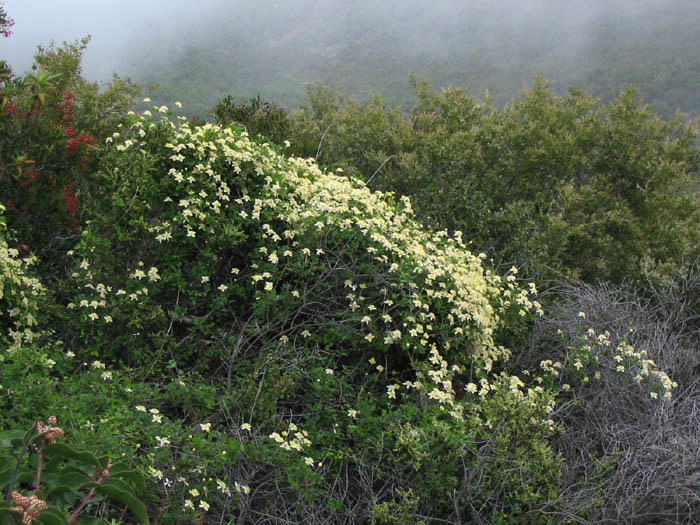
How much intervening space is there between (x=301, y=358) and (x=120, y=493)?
7.06ft

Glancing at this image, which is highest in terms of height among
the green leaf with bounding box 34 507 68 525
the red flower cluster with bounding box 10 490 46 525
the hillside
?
the red flower cluster with bounding box 10 490 46 525

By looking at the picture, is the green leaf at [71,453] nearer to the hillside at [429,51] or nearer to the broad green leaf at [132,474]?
the broad green leaf at [132,474]

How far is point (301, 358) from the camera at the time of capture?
3904 millimetres

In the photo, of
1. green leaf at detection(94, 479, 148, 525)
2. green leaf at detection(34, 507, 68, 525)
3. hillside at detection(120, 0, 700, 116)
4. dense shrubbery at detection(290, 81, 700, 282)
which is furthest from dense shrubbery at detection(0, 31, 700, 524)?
hillside at detection(120, 0, 700, 116)

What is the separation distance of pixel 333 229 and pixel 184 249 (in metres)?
1.01

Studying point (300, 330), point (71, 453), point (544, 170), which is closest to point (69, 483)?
point (71, 453)

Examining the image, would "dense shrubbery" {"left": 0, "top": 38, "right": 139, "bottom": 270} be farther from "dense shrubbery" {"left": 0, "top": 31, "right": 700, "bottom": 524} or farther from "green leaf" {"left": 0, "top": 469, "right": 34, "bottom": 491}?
"green leaf" {"left": 0, "top": 469, "right": 34, "bottom": 491}

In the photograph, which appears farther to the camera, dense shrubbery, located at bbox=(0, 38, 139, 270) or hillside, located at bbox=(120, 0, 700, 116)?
hillside, located at bbox=(120, 0, 700, 116)

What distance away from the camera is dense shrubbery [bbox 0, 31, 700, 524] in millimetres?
3154

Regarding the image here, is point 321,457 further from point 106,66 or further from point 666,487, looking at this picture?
point 106,66

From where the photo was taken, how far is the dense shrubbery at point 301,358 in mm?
3154

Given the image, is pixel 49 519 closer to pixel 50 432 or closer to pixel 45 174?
pixel 50 432

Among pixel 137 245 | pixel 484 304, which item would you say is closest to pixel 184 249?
pixel 137 245

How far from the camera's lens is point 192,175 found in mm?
4418
